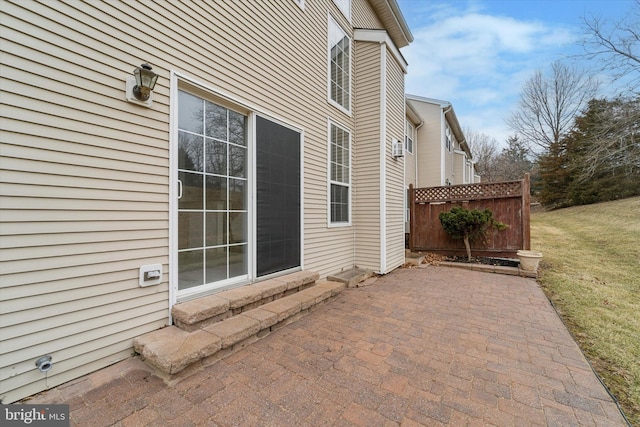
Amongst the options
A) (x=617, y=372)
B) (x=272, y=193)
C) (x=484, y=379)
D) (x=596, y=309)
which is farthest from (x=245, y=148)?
(x=596, y=309)

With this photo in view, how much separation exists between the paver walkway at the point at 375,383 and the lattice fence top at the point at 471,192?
13.7ft

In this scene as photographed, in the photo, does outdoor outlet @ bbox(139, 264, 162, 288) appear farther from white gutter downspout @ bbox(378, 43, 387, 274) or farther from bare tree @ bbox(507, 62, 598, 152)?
bare tree @ bbox(507, 62, 598, 152)

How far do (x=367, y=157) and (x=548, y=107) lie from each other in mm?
26991

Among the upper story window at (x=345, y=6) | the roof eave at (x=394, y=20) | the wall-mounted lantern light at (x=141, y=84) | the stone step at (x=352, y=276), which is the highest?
the roof eave at (x=394, y=20)

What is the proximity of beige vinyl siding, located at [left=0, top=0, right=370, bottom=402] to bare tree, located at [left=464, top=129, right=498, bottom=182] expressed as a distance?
35032 mm

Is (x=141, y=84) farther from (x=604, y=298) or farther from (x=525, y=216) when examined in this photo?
(x=525, y=216)

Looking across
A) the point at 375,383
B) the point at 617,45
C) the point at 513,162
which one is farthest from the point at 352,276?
the point at 513,162

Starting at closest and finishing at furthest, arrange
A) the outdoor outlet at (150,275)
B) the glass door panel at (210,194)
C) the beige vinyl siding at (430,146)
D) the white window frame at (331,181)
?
1. the outdoor outlet at (150,275)
2. the glass door panel at (210,194)
3. the white window frame at (331,181)
4. the beige vinyl siding at (430,146)

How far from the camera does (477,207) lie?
702 cm

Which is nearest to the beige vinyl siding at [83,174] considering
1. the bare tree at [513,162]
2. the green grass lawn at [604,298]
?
the green grass lawn at [604,298]

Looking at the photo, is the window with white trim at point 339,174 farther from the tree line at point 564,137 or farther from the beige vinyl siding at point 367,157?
the tree line at point 564,137

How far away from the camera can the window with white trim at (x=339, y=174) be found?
5.36m

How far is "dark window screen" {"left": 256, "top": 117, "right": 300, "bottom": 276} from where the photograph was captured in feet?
11.8

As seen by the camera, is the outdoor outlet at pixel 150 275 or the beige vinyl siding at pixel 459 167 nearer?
the outdoor outlet at pixel 150 275
